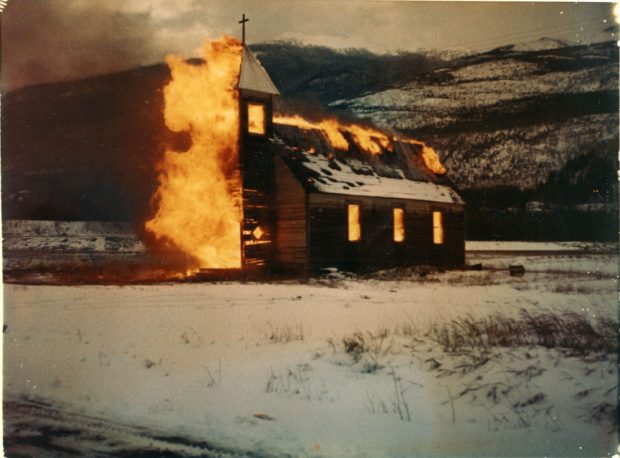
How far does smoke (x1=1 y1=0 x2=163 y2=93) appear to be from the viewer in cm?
648

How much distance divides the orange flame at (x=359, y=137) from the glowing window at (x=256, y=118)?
0.52ft

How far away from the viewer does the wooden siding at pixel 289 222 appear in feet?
21.9

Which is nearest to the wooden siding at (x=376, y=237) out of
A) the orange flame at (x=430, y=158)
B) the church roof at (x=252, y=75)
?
the orange flame at (x=430, y=158)

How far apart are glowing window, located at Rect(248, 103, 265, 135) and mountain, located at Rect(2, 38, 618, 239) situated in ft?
1.00

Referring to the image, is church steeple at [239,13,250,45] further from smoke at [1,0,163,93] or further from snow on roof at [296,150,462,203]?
snow on roof at [296,150,462,203]

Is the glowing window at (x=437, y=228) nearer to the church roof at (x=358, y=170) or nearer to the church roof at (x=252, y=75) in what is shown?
the church roof at (x=358, y=170)

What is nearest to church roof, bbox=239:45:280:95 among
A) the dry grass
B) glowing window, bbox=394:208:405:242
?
glowing window, bbox=394:208:405:242

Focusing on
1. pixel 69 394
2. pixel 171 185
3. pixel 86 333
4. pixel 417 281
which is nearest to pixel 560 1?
pixel 417 281

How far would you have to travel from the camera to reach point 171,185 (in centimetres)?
651

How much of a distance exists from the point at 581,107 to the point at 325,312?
13.0ft

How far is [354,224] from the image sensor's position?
6.85 meters

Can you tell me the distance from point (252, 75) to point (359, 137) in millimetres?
1504

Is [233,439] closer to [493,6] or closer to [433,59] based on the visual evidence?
[433,59]

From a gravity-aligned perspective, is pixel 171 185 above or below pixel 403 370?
above
